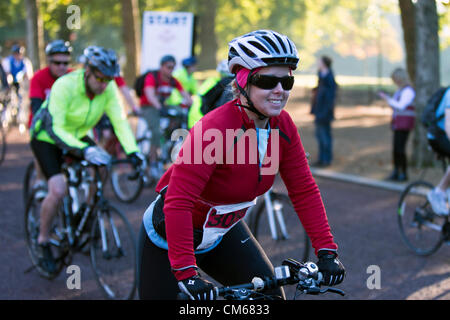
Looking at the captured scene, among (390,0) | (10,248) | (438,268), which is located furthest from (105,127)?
(390,0)

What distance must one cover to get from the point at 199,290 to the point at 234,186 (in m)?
0.55

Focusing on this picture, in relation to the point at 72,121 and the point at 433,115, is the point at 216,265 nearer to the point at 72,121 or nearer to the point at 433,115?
the point at 72,121

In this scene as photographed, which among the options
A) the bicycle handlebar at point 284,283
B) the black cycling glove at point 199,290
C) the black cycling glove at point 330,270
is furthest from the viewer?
the black cycling glove at point 330,270

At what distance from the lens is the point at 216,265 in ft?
10.3

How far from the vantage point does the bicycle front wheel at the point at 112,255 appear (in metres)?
5.00

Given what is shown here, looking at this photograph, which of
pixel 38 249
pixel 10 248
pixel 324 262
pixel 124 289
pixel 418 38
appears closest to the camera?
pixel 324 262

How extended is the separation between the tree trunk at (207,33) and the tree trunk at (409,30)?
2910 centimetres

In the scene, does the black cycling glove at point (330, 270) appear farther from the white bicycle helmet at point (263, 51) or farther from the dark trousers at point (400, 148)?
the dark trousers at point (400, 148)

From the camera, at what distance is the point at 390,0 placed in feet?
75.3

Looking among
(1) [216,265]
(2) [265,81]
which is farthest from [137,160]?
(2) [265,81]

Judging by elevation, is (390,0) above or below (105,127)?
above

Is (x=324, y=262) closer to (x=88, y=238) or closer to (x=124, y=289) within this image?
(x=124, y=289)

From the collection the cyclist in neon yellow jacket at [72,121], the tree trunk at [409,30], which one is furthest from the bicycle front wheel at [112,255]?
the tree trunk at [409,30]

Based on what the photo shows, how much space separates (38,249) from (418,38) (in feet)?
27.2
